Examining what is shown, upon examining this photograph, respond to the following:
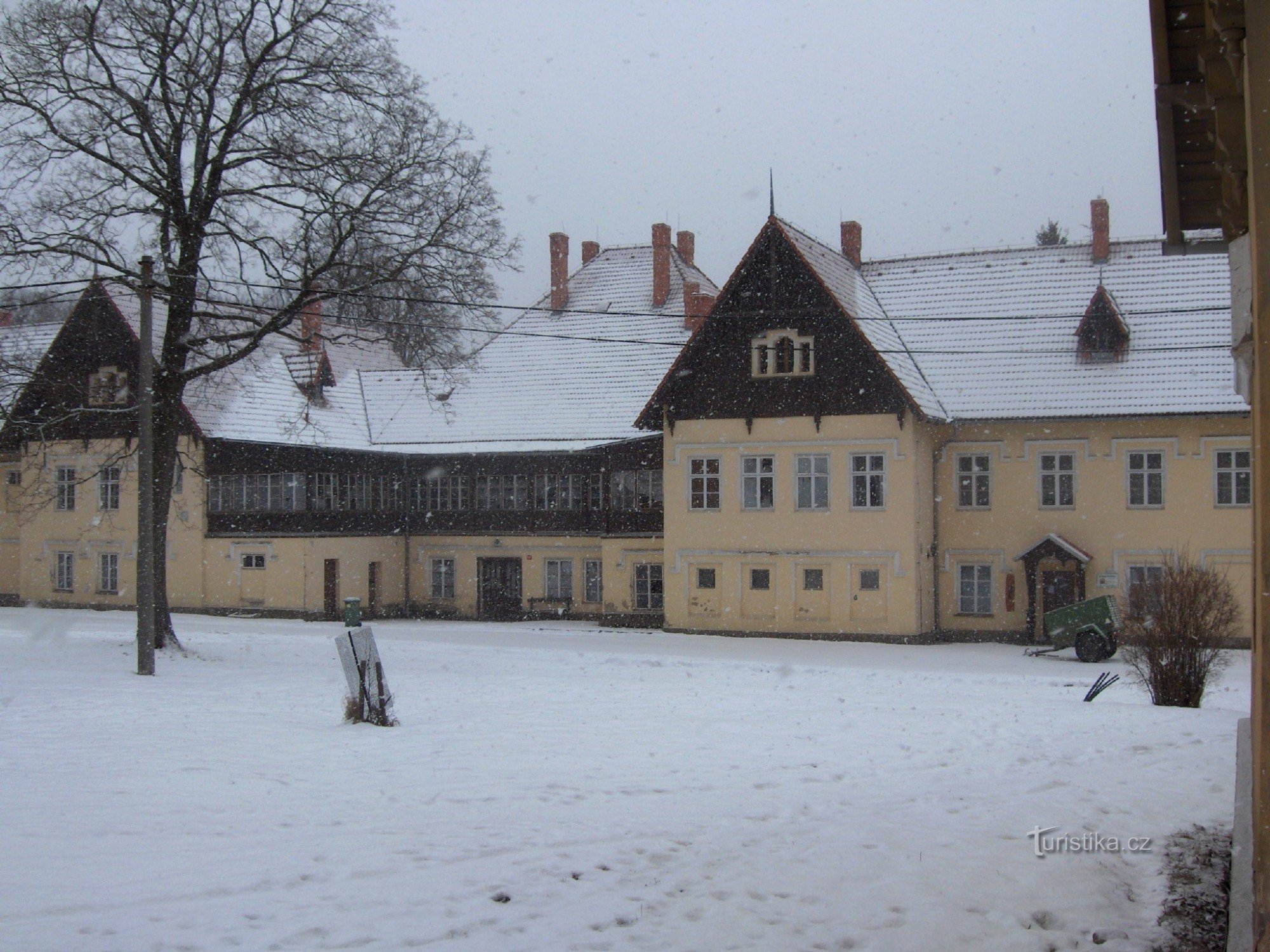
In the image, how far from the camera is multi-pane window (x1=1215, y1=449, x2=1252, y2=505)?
29.5m

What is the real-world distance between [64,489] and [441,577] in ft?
41.0

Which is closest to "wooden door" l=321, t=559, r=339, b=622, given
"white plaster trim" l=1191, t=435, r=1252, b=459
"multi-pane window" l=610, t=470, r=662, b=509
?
"multi-pane window" l=610, t=470, r=662, b=509

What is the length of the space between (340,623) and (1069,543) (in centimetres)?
1982

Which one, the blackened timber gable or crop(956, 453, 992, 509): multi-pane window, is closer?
the blackened timber gable

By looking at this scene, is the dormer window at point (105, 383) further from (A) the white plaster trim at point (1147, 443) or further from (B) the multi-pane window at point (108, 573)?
(A) the white plaster trim at point (1147, 443)

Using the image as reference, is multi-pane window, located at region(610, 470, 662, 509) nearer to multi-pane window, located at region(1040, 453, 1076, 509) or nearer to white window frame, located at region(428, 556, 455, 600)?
white window frame, located at region(428, 556, 455, 600)

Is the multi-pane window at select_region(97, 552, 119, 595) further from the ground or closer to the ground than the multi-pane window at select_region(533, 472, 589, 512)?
closer to the ground

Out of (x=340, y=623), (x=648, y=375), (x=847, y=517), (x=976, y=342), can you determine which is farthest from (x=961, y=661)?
(x=340, y=623)

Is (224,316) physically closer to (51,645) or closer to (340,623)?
(51,645)

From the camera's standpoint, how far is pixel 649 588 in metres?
34.5

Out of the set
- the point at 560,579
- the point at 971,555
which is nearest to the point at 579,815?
the point at 971,555

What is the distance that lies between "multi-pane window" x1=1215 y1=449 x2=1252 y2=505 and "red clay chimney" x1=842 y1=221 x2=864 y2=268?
12092 millimetres

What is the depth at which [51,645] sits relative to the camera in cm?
2292

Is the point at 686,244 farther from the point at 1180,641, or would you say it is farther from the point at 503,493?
the point at 1180,641
